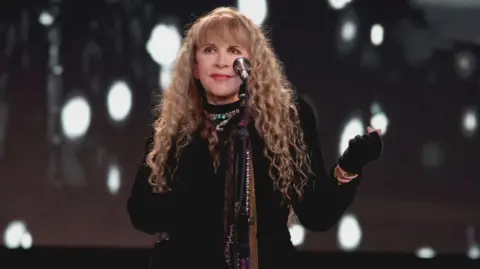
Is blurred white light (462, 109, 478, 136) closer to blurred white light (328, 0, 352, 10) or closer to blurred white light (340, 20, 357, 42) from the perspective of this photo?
blurred white light (340, 20, 357, 42)

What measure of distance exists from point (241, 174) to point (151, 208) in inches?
11.3

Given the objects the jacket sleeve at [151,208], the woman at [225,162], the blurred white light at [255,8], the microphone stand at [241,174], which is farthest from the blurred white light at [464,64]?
the microphone stand at [241,174]

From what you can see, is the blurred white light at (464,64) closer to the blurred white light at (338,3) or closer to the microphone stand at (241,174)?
the blurred white light at (338,3)

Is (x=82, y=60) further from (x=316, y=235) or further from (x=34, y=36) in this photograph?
(x=316, y=235)

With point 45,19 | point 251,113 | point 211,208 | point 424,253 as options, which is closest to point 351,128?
point 424,253

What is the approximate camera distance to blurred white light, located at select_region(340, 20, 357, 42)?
3250 millimetres

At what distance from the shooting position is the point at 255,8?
324 centimetres

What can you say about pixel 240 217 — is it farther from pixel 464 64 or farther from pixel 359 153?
pixel 464 64

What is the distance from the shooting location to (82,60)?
3.21 meters

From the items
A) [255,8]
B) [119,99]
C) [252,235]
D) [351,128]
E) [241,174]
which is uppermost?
[255,8]

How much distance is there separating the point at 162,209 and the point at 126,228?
177cm

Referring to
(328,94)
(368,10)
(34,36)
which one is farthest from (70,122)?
(368,10)

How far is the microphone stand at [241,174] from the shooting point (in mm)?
1239

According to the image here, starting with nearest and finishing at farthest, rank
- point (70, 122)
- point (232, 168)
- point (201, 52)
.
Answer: point (232, 168)
point (201, 52)
point (70, 122)
